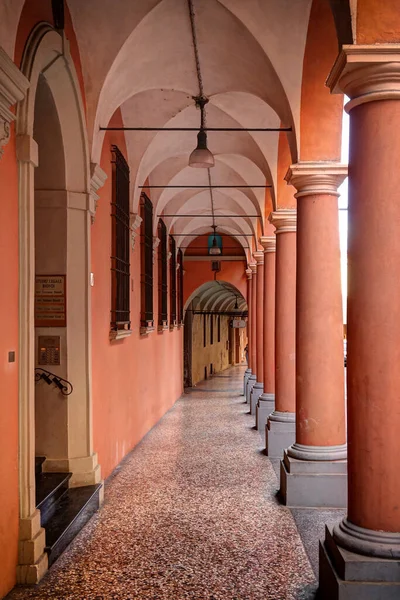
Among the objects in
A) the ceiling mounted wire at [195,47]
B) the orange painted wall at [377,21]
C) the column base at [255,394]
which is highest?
the ceiling mounted wire at [195,47]

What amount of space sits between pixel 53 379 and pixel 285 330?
3727 millimetres

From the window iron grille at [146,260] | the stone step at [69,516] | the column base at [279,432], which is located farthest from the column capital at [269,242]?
the stone step at [69,516]

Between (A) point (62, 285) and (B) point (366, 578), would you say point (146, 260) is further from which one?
(B) point (366, 578)

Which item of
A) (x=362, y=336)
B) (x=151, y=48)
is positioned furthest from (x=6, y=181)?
(x=151, y=48)

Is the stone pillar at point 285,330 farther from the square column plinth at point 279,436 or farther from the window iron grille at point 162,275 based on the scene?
the window iron grille at point 162,275

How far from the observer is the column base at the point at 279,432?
29.5 ft

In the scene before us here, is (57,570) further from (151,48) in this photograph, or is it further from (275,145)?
(275,145)

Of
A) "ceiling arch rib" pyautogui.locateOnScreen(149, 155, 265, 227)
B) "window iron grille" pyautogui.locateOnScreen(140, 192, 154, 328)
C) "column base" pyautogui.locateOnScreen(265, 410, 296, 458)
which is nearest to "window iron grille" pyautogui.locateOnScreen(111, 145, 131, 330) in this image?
"window iron grille" pyautogui.locateOnScreen(140, 192, 154, 328)

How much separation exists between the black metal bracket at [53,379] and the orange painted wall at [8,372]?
74.8 inches

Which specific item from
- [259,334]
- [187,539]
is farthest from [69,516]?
[259,334]

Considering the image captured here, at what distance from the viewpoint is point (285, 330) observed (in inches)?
346

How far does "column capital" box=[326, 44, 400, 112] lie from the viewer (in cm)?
369

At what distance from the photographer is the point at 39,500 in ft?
17.9

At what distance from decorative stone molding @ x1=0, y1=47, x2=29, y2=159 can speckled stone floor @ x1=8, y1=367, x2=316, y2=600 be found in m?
3.39
